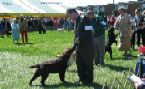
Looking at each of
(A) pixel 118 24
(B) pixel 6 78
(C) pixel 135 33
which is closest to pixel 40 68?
(B) pixel 6 78

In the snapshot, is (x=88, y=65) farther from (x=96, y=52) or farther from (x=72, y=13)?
(x=96, y=52)

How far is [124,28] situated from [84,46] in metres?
6.18

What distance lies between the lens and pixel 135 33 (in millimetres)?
20859

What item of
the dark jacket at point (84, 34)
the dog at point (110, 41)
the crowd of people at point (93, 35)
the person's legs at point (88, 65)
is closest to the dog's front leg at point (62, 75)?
the crowd of people at point (93, 35)

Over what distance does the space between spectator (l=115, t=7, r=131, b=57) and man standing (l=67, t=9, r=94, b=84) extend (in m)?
5.63

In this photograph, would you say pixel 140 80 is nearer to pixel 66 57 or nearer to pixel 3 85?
pixel 66 57

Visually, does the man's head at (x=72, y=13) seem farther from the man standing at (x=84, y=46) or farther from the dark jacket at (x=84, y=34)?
the dark jacket at (x=84, y=34)

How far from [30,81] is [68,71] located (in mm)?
2414

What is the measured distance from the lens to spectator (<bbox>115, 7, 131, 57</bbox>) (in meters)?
17.1

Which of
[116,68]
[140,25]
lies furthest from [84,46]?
[140,25]

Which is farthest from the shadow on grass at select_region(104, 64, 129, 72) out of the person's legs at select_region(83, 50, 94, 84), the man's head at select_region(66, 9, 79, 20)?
the man's head at select_region(66, 9, 79, 20)

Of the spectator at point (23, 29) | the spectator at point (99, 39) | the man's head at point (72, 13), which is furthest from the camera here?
the spectator at point (23, 29)

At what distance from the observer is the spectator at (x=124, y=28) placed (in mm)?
17125

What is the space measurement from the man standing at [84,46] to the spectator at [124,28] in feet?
18.5
